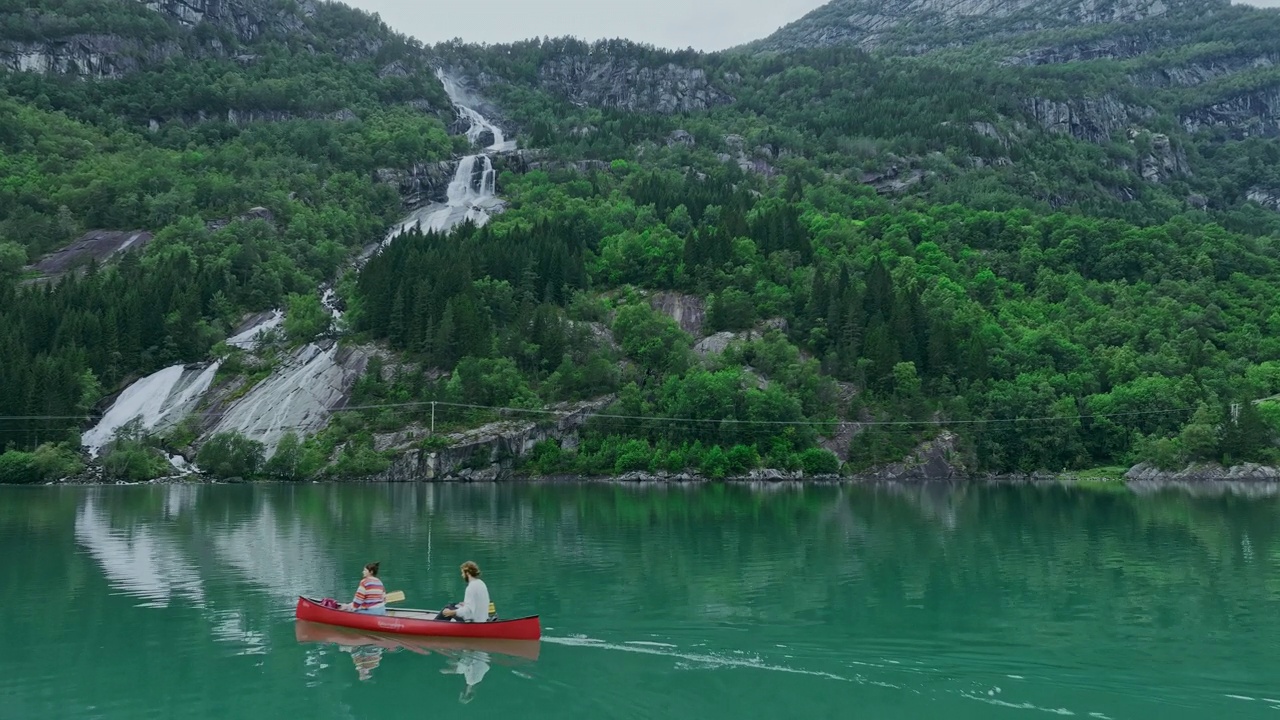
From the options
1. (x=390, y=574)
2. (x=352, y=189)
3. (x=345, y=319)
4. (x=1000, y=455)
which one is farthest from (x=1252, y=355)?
(x=352, y=189)

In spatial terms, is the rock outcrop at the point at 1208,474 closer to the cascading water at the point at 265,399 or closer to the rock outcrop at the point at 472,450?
the rock outcrop at the point at 472,450

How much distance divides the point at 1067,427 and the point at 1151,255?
54.6 m

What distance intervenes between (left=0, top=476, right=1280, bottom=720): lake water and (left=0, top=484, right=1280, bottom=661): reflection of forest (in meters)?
0.22

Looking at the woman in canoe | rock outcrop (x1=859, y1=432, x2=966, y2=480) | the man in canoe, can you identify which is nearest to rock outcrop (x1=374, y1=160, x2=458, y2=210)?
rock outcrop (x1=859, y1=432, x2=966, y2=480)

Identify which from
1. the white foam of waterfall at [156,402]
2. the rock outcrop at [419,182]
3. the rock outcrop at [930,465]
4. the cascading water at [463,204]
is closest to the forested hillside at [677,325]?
the rock outcrop at [930,465]

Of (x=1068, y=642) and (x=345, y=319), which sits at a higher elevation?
(x=345, y=319)

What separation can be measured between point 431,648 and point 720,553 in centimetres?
1814

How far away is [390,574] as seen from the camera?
111ft

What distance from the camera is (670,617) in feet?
85.2

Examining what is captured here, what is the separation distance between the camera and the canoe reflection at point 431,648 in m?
21.4

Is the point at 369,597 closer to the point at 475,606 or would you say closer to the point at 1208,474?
the point at 475,606

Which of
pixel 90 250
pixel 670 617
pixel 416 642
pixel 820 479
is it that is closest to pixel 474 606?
pixel 416 642

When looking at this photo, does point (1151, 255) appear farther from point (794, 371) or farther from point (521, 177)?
point (521, 177)

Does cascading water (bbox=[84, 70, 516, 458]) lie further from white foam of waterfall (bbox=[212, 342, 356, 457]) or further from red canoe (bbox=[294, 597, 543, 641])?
red canoe (bbox=[294, 597, 543, 641])
